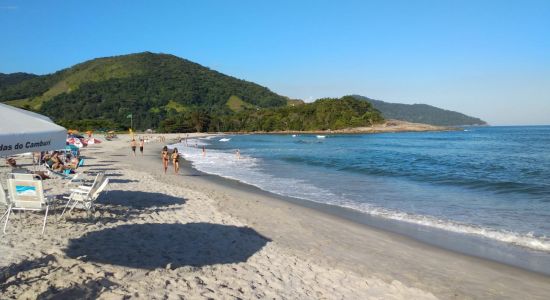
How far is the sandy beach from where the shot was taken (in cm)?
449

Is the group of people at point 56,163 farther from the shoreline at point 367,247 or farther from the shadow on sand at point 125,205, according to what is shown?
the shoreline at point 367,247

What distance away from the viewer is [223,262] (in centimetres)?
562

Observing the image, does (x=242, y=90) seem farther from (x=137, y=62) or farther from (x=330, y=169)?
(x=330, y=169)

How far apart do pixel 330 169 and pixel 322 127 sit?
10652cm

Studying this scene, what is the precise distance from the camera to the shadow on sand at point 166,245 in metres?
5.32

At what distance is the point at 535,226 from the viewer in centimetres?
947

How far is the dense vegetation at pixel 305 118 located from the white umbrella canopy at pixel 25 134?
387ft

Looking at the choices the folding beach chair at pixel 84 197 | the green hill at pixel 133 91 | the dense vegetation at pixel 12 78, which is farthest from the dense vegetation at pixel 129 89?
the folding beach chair at pixel 84 197

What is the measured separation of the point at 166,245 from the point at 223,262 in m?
1.04

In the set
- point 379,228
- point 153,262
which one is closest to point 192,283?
point 153,262

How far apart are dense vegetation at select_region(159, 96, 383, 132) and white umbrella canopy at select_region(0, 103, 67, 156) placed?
117833 millimetres

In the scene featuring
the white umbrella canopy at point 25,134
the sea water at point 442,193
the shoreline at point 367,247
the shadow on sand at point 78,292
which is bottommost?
→ the sea water at point 442,193

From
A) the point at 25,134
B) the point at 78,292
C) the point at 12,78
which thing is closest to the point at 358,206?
the point at 78,292

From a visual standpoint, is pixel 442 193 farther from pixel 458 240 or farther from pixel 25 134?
pixel 25 134
